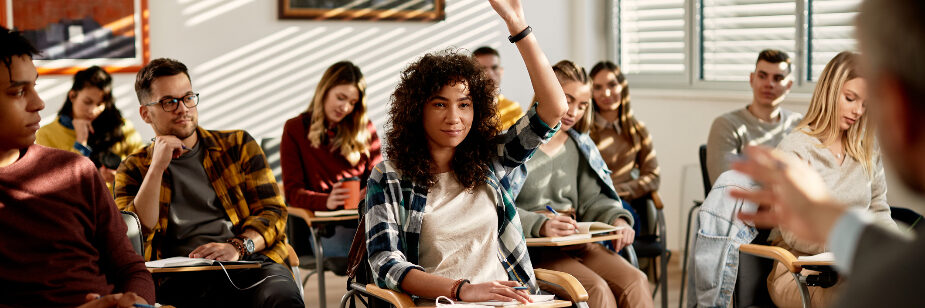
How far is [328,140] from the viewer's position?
14.1ft

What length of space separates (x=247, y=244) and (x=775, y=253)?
5.17 feet

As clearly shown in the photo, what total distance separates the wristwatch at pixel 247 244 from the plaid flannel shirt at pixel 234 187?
0.06 m

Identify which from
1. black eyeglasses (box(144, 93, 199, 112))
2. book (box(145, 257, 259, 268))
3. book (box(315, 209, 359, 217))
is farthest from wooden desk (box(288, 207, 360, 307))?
book (box(145, 257, 259, 268))

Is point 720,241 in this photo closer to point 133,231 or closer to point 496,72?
point 133,231

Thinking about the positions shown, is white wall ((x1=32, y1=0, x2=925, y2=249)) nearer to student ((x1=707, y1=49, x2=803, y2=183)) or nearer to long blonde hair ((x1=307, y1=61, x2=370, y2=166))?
student ((x1=707, y1=49, x2=803, y2=183))

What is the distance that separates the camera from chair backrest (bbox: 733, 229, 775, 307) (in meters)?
3.04

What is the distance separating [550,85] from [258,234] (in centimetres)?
110

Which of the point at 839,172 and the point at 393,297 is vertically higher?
the point at 839,172

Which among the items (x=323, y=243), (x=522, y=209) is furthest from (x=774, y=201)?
(x=323, y=243)

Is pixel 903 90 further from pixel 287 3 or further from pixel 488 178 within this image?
pixel 287 3

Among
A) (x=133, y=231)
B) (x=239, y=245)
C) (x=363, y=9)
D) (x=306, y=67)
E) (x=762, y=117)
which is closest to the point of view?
(x=133, y=231)

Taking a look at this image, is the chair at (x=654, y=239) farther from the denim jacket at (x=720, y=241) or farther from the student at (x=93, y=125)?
the student at (x=93, y=125)

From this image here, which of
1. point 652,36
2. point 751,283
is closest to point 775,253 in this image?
point 751,283

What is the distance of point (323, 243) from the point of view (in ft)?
13.3
